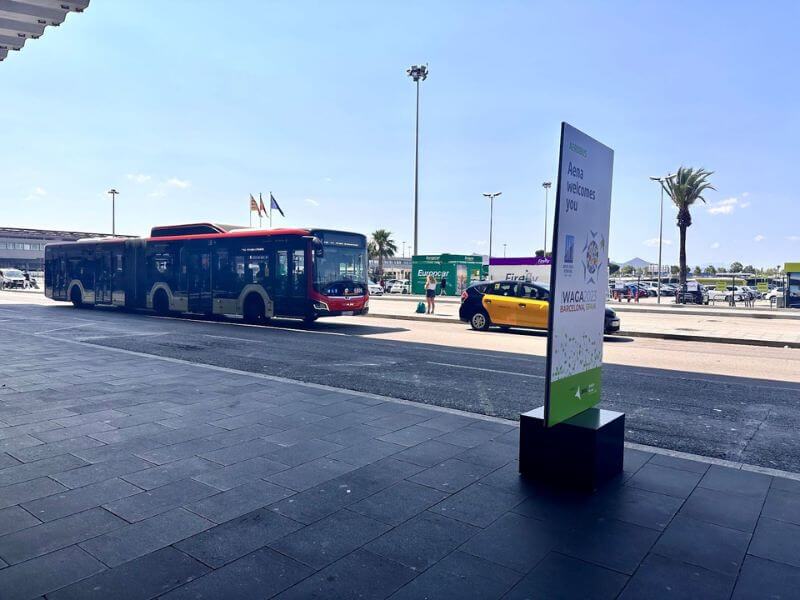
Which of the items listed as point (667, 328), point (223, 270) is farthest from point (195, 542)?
point (667, 328)

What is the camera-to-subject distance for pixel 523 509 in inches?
153

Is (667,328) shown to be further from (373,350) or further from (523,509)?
(523,509)

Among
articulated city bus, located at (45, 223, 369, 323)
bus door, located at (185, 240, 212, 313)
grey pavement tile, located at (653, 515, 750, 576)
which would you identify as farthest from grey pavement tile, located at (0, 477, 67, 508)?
bus door, located at (185, 240, 212, 313)

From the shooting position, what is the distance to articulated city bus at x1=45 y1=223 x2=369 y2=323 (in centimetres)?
1666

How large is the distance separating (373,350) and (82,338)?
23.8 feet

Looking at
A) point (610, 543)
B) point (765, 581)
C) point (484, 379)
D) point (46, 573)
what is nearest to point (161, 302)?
point (484, 379)

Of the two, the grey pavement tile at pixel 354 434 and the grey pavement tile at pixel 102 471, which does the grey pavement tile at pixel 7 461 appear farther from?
the grey pavement tile at pixel 354 434

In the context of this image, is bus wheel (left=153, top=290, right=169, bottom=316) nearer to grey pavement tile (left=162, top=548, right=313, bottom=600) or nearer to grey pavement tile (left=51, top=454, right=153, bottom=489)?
grey pavement tile (left=51, top=454, right=153, bottom=489)

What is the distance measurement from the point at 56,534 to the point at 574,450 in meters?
3.56

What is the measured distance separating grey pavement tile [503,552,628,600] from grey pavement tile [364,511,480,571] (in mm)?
511

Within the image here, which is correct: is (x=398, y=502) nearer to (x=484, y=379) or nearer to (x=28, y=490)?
(x=28, y=490)

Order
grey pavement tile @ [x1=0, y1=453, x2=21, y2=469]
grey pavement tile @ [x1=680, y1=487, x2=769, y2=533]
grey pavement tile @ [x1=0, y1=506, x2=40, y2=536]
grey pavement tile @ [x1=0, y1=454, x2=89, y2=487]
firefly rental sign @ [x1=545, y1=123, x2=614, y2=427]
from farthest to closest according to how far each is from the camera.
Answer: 1. grey pavement tile @ [x1=0, y1=453, x2=21, y2=469]
2. grey pavement tile @ [x1=0, y1=454, x2=89, y2=487]
3. firefly rental sign @ [x1=545, y1=123, x2=614, y2=427]
4. grey pavement tile @ [x1=680, y1=487, x2=769, y2=533]
5. grey pavement tile @ [x1=0, y1=506, x2=40, y2=536]

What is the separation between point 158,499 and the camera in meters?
4.00

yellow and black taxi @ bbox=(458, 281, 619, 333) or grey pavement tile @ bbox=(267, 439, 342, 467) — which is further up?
yellow and black taxi @ bbox=(458, 281, 619, 333)
